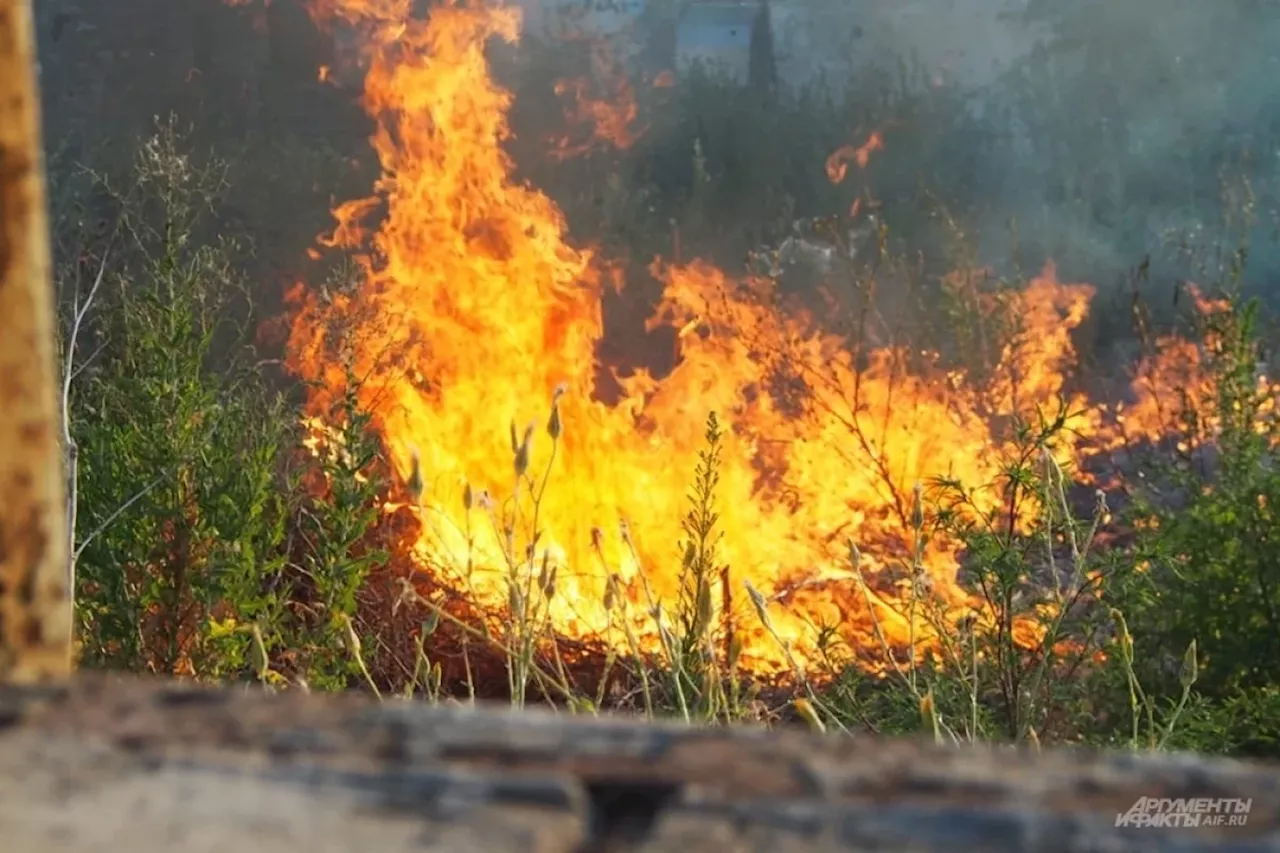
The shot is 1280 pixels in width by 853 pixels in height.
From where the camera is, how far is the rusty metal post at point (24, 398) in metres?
0.88

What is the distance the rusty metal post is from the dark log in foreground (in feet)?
0.30

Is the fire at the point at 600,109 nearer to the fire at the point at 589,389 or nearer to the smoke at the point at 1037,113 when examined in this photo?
the smoke at the point at 1037,113

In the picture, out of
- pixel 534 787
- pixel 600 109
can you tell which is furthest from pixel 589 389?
pixel 534 787

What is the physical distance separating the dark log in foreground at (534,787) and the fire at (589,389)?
434cm

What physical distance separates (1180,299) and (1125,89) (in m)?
1.21

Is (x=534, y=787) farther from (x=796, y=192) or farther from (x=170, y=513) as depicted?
(x=796, y=192)

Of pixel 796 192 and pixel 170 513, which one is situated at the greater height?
pixel 796 192

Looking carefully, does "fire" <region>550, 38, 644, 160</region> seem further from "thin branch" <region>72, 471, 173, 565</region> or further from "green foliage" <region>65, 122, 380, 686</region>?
"thin branch" <region>72, 471, 173, 565</region>

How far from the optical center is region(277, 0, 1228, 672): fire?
5531 mm

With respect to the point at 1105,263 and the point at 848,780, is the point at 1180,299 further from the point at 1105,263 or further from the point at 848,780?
the point at 848,780

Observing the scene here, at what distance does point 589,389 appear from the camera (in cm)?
614

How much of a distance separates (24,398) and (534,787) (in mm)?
464

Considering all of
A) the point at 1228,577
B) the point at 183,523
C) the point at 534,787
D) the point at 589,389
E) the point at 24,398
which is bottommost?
the point at 534,787

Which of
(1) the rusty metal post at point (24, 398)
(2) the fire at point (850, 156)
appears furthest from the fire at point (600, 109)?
(1) the rusty metal post at point (24, 398)
